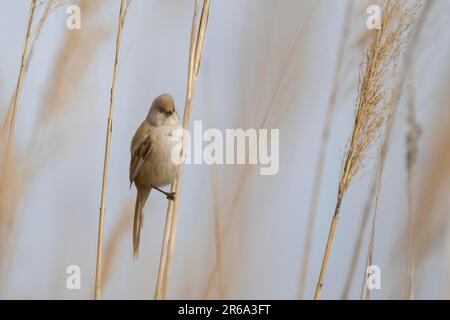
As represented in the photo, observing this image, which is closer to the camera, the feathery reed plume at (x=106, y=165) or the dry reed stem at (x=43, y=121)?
the feathery reed plume at (x=106, y=165)


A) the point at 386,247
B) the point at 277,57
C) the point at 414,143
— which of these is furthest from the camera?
the point at 277,57

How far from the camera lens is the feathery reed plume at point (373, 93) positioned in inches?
69.7

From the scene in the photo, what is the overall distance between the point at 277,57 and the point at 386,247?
737mm

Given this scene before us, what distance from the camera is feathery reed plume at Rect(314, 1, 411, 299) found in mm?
1771

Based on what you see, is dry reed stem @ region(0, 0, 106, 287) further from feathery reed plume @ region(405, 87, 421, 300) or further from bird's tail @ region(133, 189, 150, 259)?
feathery reed plume @ region(405, 87, 421, 300)

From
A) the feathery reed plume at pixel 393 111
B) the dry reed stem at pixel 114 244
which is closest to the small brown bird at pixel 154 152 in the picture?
the dry reed stem at pixel 114 244

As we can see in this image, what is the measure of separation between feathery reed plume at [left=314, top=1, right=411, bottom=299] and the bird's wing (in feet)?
3.90

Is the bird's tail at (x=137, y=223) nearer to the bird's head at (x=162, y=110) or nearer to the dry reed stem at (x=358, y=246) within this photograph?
the bird's head at (x=162, y=110)

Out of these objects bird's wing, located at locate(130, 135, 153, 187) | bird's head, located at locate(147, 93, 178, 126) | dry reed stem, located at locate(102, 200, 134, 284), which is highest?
bird's head, located at locate(147, 93, 178, 126)

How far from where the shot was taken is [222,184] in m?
2.29

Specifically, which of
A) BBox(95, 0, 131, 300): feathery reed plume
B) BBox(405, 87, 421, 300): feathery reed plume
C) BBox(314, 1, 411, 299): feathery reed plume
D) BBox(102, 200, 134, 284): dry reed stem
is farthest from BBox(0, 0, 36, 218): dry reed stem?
BBox(405, 87, 421, 300): feathery reed plume

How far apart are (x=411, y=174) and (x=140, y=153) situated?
4.12ft
